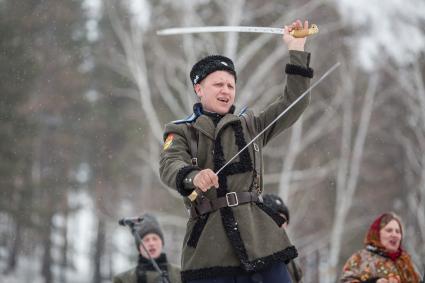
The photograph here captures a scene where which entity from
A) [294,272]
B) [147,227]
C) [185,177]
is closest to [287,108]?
[185,177]

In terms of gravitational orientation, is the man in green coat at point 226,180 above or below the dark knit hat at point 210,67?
below

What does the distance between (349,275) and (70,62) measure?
85.8ft

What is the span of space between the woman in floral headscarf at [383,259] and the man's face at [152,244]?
1820mm

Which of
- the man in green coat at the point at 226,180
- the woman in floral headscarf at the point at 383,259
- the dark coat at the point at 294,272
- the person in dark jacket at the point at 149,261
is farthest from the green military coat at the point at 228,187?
the person in dark jacket at the point at 149,261

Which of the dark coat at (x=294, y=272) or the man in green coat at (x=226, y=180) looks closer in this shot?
the man in green coat at (x=226, y=180)

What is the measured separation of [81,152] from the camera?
34.8 metres

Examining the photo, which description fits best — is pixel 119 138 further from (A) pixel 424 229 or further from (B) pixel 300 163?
(A) pixel 424 229

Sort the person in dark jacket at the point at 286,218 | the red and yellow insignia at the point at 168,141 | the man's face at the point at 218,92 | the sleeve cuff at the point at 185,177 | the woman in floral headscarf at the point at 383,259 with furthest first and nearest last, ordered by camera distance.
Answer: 1. the person in dark jacket at the point at 286,218
2. the woman in floral headscarf at the point at 383,259
3. the man's face at the point at 218,92
4. the red and yellow insignia at the point at 168,141
5. the sleeve cuff at the point at 185,177

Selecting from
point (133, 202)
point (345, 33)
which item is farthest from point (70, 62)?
point (345, 33)

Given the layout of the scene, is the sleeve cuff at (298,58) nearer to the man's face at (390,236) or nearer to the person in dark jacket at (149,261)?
the man's face at (390,236)

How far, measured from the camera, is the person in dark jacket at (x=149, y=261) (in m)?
7.93

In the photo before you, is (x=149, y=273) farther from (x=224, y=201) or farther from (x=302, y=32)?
(x=302, y=32)

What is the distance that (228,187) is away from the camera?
4766mm

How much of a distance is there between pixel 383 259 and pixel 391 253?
0.27 feet
